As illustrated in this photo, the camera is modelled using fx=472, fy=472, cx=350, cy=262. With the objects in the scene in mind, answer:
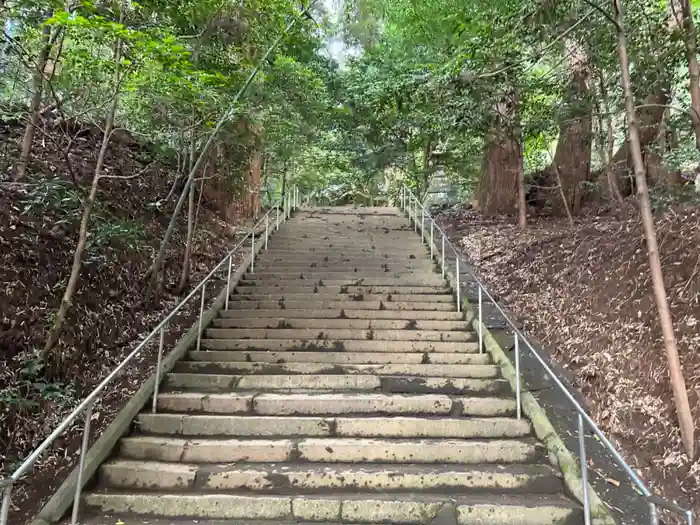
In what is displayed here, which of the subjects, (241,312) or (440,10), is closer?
(241,312)

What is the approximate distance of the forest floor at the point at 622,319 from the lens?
3.55m

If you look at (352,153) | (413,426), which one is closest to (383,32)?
(352,153)

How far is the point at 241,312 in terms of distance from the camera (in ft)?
20.5

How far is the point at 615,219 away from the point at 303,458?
230 inches

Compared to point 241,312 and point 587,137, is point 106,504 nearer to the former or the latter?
point 241,312

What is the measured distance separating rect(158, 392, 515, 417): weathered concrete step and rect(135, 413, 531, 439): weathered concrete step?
0.59 ft

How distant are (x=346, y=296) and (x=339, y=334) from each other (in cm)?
118

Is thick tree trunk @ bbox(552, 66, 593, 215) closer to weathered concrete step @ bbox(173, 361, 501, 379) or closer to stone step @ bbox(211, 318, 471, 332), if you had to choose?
stone step @ bbox(211, 318, 471, 332)

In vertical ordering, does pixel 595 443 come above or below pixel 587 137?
below

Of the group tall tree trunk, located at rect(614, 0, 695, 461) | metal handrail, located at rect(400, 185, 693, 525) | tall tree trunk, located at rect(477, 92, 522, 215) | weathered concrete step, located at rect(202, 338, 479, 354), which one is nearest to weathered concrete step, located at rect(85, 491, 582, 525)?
metal handrail, located at rect(400, 185, 693, 525)

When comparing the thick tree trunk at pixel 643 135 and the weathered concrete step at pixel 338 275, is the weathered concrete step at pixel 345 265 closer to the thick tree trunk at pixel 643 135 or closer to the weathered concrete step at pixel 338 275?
the weathered concrete step at pixel 338 275

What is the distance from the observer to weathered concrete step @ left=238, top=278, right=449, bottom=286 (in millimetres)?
7230

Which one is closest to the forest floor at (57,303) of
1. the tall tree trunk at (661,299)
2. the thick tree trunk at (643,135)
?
the tall tree trunk at (661,299)

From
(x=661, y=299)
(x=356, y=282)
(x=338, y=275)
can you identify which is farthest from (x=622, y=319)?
(x=338, y=275)
